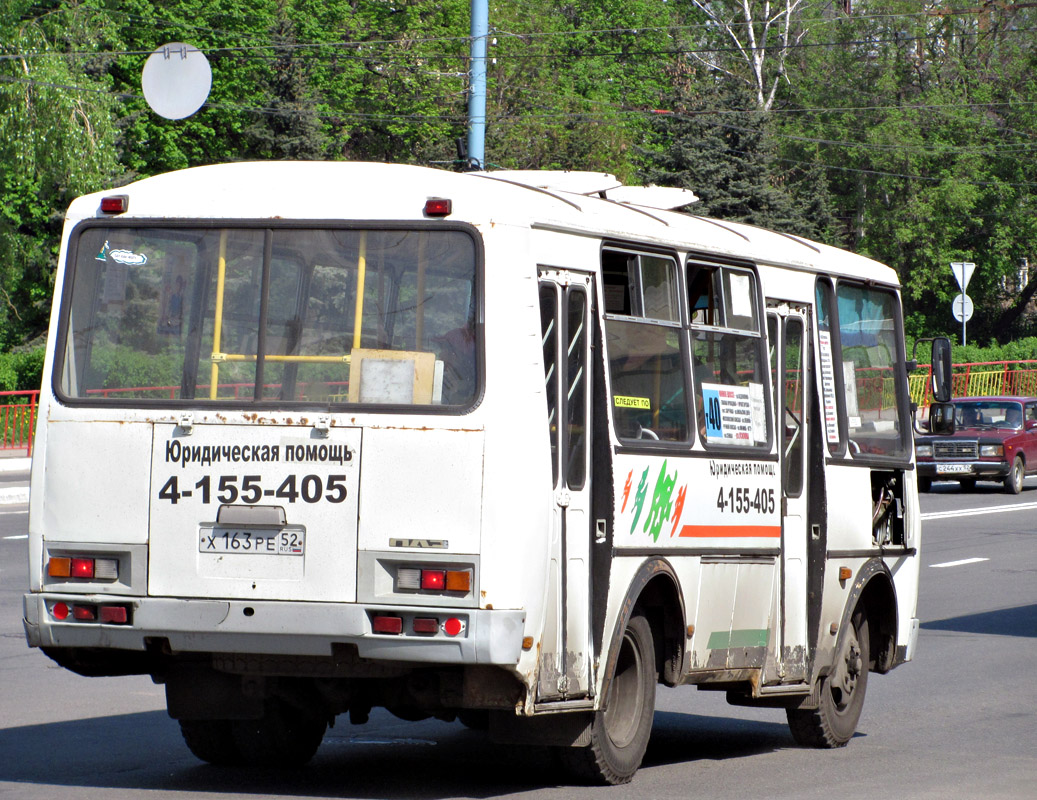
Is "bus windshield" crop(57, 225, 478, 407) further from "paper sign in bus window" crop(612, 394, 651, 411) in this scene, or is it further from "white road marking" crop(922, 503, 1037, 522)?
"white road marking" crop(922, 503, 1037, 522)

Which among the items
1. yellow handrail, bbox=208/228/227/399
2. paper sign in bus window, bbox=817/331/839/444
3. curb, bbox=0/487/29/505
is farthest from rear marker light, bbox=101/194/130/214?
curb, bbox=0/487/29/505

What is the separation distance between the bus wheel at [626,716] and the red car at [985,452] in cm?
2292

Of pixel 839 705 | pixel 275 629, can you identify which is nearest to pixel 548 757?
pixel 275 629

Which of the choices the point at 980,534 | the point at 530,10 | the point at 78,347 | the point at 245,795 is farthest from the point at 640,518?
the point at 530,10

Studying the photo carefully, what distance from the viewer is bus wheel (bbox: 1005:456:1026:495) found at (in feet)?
101

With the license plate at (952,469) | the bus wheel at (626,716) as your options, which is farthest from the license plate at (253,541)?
the license plate at (952,469)

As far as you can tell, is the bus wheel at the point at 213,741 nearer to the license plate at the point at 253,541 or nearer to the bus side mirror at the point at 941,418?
the license plate at the point at 253,541

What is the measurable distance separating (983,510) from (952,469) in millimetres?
3649

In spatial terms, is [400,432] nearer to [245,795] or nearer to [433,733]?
[245,795]

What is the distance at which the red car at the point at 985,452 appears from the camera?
100 ft

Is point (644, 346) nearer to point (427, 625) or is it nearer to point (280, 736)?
point (427, 625)

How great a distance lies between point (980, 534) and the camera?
23219 mm

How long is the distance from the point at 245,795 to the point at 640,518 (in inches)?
79.7

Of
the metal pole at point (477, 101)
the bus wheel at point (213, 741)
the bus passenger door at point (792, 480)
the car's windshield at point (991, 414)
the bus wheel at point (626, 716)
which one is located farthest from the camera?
the car's windshield at point (991, 414)
